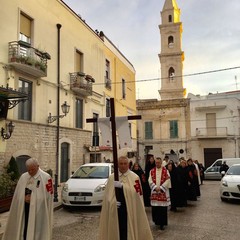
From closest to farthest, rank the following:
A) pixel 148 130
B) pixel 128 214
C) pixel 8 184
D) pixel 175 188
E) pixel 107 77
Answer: pixel 128 214 < pixel 175 188 < pixel 8 184 < pixel 107 77 < pixel 148 130

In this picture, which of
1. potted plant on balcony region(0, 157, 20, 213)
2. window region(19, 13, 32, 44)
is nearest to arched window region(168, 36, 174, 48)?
window region(19, 13, 32, 44)

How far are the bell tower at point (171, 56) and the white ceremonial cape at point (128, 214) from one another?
1581 inches

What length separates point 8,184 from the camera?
1122cm

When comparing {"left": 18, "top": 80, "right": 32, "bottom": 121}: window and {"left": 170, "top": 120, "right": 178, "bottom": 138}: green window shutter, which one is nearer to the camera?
{"left": 18, "top": 80, "right": 32, "bottom": 121}: window

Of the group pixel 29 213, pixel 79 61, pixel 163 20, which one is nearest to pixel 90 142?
pixel 79 61

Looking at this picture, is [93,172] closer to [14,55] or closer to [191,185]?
[191,185]

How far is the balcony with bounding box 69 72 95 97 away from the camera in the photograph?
1895 centimetres

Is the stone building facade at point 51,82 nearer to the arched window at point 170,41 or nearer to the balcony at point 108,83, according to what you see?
the balcony at point 108,83

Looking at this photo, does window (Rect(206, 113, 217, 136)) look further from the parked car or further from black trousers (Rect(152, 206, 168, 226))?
black trousers (Rect(152, 206, 168, 226))

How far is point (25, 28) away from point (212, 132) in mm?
26223

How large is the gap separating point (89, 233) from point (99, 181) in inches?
137

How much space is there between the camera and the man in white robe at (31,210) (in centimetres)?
545

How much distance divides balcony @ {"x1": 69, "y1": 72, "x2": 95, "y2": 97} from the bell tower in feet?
84.6

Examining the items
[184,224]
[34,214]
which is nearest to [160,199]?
[184,224]
